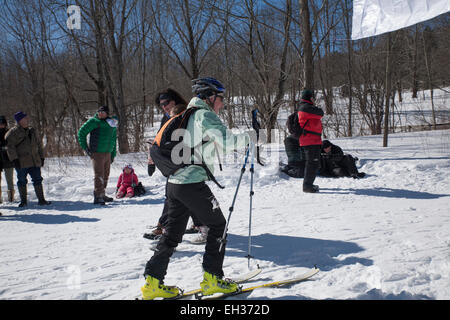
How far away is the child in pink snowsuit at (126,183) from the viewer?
7.74 metres

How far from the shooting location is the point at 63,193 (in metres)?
8.08

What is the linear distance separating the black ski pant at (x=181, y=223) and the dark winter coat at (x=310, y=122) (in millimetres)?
4244

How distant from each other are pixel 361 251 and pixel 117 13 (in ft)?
45.1

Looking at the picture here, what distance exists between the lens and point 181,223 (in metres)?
2.86

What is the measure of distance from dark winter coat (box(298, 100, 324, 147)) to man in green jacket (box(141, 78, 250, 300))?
4032 millimetres

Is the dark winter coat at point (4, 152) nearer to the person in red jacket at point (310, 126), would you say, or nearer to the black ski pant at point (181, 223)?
the black ski pant at point (181, 223)

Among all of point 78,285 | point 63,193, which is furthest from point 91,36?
point 78,285

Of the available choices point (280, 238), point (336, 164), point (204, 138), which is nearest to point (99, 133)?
point (280, 238)

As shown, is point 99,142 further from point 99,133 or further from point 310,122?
point 310,122

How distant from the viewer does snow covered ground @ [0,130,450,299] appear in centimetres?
306

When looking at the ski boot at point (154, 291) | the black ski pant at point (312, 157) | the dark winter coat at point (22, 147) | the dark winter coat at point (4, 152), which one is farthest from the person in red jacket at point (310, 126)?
the dark winter coat at point (4, 152)

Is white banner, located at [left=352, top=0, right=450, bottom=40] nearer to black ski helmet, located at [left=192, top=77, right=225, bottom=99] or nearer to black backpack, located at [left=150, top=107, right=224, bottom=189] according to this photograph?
black ski helmet, located at [left=192, top=77, right=225, bottom=99]

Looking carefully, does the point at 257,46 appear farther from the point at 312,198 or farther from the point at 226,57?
the point at 312,198

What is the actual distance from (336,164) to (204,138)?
20.6 ft
